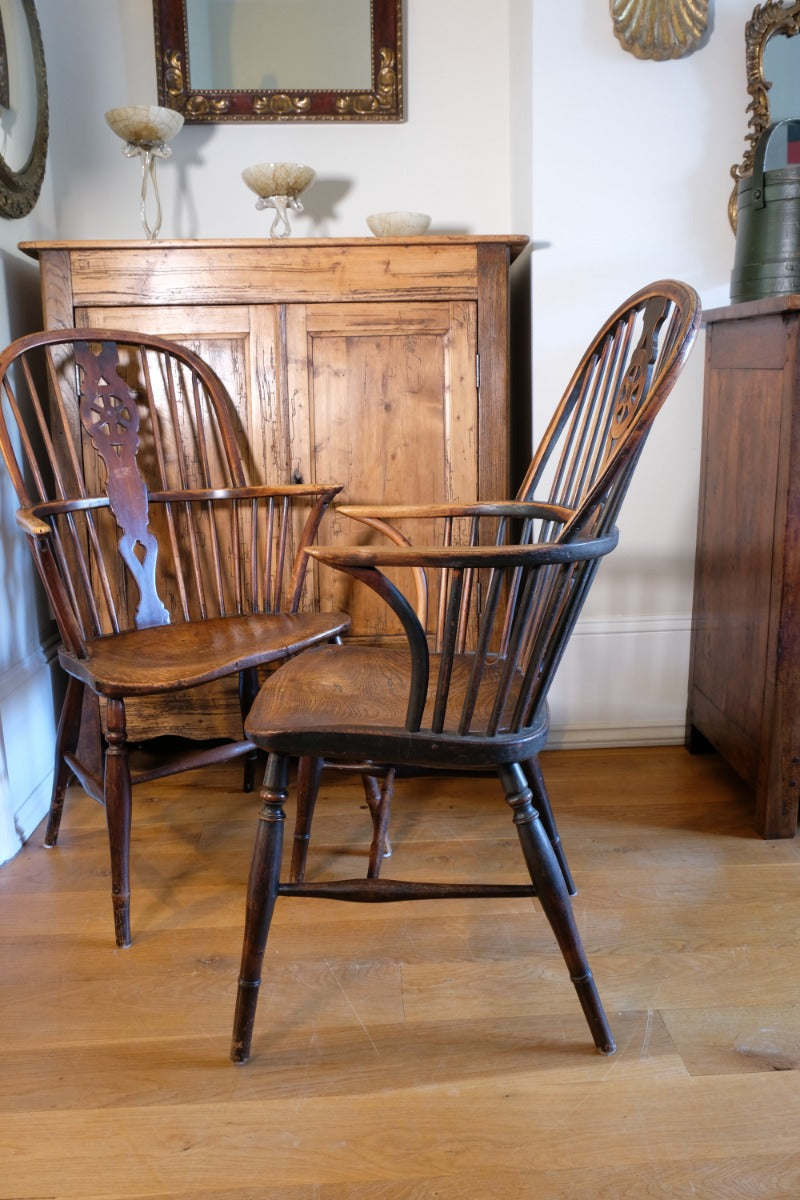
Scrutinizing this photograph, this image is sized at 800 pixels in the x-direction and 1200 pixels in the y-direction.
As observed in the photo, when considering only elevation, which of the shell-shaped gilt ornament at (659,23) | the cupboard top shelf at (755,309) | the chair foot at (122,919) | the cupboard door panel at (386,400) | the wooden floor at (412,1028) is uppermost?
the shell-shaped gilt ornament at (659,23)

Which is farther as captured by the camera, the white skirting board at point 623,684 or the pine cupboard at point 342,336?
the white skirting board at point 623,684

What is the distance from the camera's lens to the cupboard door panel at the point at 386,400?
212cm

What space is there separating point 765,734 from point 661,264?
1.12m

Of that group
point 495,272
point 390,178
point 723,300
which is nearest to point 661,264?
point 723,300

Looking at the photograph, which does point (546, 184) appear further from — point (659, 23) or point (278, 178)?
point (278, 178)

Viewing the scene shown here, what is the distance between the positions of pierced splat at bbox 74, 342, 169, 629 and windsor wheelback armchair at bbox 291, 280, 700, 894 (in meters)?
0.56

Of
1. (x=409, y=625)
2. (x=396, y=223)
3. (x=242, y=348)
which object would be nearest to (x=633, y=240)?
(x=396, y=223)

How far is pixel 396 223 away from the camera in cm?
224

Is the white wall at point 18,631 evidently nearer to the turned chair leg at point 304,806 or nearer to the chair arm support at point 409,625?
the turned chair leg at point 304,806

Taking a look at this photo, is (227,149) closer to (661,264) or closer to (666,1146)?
(661,264)

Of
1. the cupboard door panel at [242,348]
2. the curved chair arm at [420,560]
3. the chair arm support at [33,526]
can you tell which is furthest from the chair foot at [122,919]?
the cupboard door panel at [242,348]

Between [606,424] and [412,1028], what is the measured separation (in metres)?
0.96

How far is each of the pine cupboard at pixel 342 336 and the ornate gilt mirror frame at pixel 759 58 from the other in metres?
0.59

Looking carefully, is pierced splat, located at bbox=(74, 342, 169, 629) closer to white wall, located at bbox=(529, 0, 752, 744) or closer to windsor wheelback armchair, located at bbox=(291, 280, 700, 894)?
windsor wheelback armchair, located at bbox=(291, 280, 700, 894)
